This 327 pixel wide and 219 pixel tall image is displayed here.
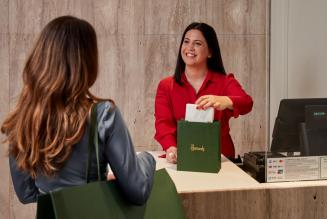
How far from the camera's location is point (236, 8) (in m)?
3.60

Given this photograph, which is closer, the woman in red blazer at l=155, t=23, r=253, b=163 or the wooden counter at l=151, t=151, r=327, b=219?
the wooden counter at l=151, t=151, r=327, b=219

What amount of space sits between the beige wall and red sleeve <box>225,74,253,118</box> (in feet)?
4.18

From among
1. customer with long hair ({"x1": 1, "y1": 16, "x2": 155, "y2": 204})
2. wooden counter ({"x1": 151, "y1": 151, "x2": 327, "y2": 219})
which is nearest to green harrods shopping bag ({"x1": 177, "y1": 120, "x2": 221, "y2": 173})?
wooden counter ({"x1": 151, "y1": 151, "x2": 327, "y2": 219})

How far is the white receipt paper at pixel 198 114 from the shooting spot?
179cm

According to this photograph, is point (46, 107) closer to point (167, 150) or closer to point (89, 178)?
point (89, 178)

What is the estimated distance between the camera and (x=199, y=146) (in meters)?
1.81

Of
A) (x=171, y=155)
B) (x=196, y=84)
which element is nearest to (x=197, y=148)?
A: (x=171, y=155)

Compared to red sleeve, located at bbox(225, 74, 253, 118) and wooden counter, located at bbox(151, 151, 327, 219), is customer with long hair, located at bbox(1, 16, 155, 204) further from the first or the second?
red sleeve, located at bbox(225, 74, 253, 118)

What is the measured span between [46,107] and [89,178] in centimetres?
22

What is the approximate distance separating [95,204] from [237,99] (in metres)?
1.18

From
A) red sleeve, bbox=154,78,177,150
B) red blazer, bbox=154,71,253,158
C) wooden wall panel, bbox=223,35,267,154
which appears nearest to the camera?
red sleeve, bbox=154,78,177,150

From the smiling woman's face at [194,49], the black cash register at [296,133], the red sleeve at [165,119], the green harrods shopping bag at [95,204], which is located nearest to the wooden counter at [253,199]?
the black cash register at [296,133]

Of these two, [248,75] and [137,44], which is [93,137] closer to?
[137,44]

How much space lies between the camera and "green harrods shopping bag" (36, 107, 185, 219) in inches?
40.5
